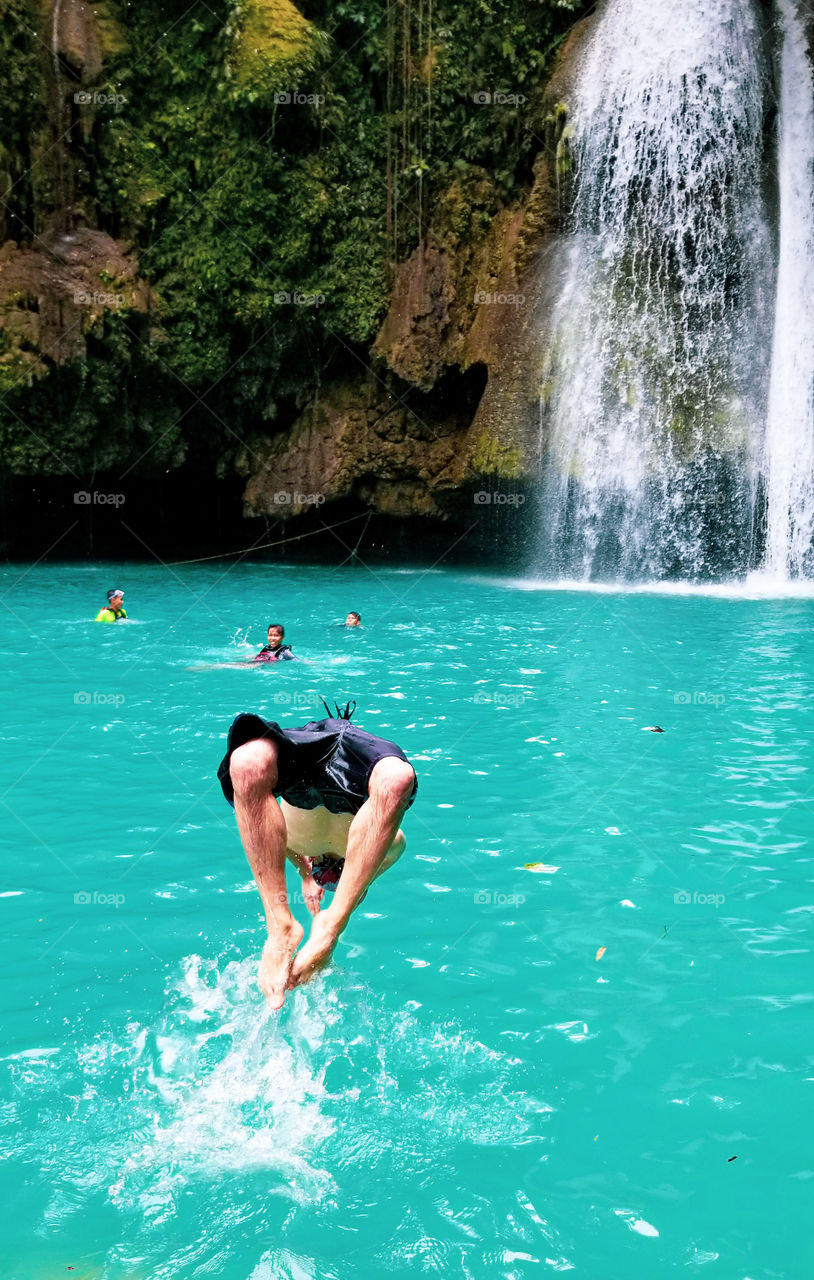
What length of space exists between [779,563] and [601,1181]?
17.7 meters

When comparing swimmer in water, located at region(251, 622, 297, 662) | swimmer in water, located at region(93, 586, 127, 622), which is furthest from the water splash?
swimmer in water, located at region(93, 586, 127, 622)

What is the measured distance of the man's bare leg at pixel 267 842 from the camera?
3654mm

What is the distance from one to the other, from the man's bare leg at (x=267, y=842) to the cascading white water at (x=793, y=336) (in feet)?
57.8

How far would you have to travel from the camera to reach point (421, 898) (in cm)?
593

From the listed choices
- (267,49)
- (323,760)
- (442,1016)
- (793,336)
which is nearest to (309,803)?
(323,760)

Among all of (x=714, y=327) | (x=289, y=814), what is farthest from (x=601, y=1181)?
(x=714, y=327)

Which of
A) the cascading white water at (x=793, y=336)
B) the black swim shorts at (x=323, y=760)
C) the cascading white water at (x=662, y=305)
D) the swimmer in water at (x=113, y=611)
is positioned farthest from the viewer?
the cascading white water at (x=662, y=305)

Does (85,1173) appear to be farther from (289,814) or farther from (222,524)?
(222,524)

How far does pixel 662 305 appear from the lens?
20.8m

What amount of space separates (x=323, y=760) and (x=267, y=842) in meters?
0.34

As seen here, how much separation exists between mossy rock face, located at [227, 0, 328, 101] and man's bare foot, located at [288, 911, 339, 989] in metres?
21.1

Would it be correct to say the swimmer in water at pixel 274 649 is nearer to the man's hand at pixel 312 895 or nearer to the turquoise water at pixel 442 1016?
the turquoise water at pixel 442 1016

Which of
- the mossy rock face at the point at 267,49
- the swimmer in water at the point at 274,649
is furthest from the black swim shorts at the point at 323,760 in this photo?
the mossy rock face at the point at 267,49

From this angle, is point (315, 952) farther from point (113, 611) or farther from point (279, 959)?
point (113, 611)
